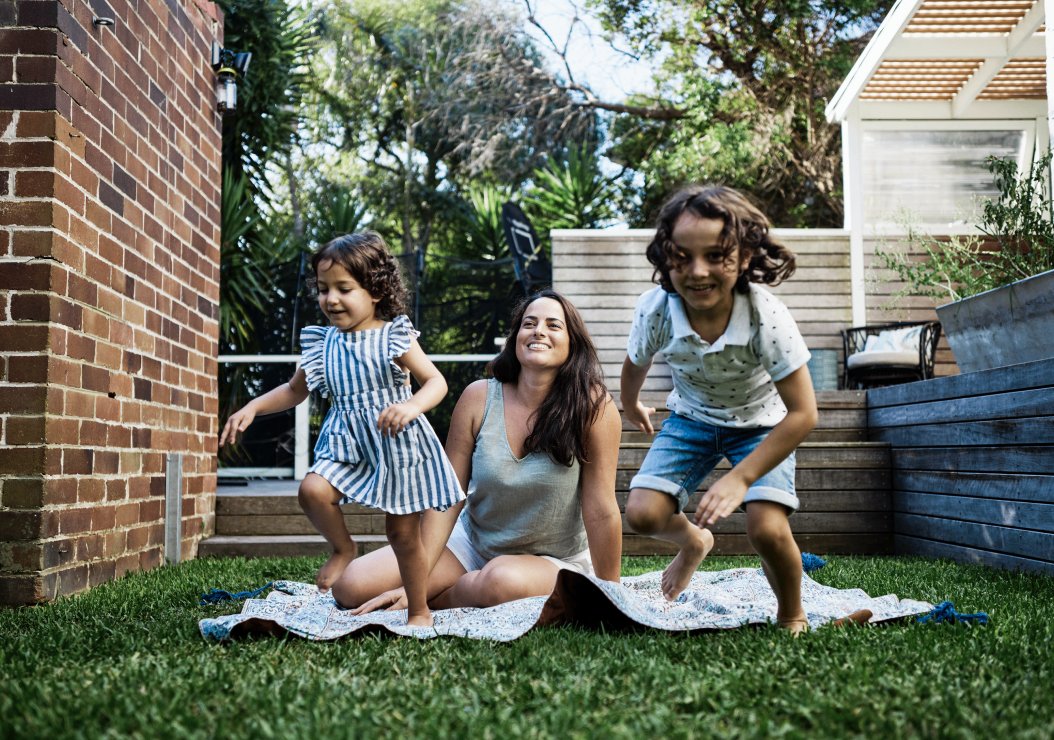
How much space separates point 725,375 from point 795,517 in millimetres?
2681

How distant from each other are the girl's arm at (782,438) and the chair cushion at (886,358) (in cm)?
513

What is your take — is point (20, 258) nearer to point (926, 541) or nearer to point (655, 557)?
point (655, 557)

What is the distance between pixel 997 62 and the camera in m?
8.34

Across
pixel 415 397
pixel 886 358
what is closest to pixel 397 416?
pixel 415 397

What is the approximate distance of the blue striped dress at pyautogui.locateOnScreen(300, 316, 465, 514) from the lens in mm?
2834

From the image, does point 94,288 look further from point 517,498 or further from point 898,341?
point 898,341

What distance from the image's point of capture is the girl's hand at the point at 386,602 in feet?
10.0

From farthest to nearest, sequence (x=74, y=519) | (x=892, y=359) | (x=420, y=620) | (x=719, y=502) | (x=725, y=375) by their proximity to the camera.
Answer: (x=892, y=359) → (x=74, y=519) → (x=420, y=620) → (x=725, y=375) → (x=719, y=502)

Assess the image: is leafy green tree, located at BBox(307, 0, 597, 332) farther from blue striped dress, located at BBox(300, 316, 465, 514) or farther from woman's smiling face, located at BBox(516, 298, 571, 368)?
blue striped dress, located at BBox(300, 316, 465, 514)

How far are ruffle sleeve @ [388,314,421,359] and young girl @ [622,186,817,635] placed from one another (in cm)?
64

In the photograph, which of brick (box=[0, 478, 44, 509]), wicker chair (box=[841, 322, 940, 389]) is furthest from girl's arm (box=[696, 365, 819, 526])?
wicker chair (box=[841, 322, 940, 389])

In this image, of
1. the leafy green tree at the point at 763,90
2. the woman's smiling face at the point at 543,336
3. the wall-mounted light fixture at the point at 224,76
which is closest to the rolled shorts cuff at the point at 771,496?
the woman's smiling face at the point at 543,336

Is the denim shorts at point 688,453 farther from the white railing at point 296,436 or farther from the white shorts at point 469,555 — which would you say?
the white railing at point 296,436

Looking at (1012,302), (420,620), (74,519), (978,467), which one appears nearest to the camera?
(420,620)
